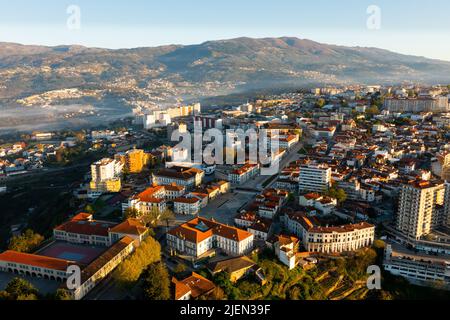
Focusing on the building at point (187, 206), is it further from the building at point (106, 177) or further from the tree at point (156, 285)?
the tree at point (156, 285)

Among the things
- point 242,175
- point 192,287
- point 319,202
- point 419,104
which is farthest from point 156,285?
point 419,104

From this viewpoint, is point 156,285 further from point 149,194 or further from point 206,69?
point 206,69

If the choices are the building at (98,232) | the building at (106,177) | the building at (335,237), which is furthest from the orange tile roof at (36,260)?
the building at (335,237)

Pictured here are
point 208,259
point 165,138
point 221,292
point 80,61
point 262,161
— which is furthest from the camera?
point 80,61

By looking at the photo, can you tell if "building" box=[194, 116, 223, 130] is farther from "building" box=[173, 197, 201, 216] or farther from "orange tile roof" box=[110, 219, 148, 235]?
"orange tile roof" box=[110, 219, 148, 235]

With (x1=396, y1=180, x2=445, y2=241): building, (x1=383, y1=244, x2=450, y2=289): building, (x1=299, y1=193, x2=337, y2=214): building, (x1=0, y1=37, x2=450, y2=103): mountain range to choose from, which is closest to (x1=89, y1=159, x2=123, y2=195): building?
(x1=299, y1=193, x2=337, y2=214): building
